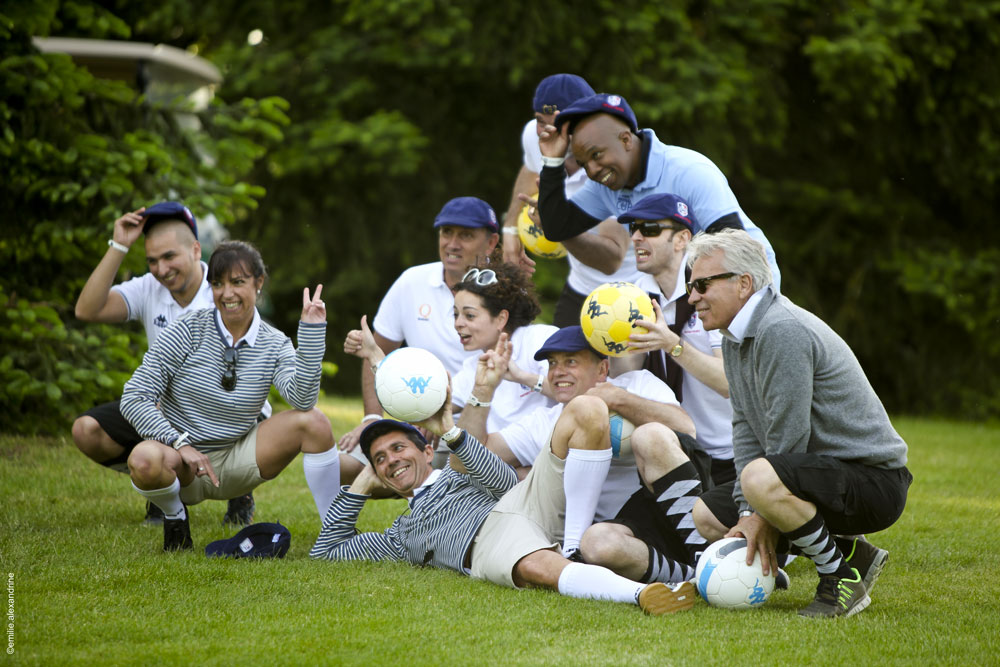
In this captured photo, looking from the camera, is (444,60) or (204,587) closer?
(204,587)

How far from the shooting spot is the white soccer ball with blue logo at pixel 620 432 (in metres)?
4.85

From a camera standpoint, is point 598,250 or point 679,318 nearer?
point 679,318

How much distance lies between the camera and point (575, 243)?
6020 mm

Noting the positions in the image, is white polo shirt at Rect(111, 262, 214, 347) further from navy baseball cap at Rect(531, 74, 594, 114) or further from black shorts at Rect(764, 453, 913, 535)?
black shorts at Rect(764, 453, 913, 535)

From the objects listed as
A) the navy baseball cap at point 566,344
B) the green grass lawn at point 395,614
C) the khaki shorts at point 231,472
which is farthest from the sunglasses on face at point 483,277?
the green grass lawn at point 395,614

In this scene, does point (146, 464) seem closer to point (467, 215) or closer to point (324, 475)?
point (324, 475)

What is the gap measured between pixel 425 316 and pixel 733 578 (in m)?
2.93

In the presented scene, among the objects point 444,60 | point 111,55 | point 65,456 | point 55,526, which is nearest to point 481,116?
point 444,60

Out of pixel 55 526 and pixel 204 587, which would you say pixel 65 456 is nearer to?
pixel 55 526

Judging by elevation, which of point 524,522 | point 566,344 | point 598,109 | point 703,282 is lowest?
point 524,522

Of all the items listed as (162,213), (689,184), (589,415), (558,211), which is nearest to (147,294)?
(162,213)

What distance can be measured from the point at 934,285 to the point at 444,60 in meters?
7.56

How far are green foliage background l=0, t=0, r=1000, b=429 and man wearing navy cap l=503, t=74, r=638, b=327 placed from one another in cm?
640

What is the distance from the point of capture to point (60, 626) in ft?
12.4
